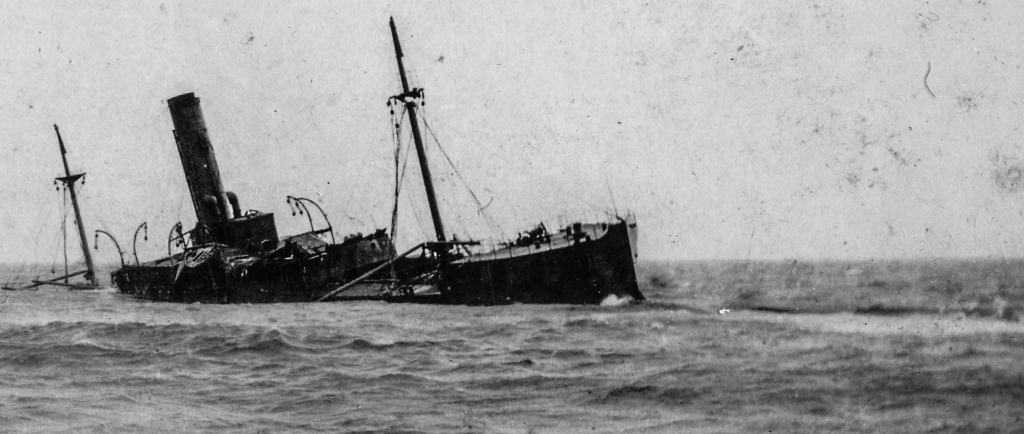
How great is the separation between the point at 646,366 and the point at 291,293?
1687 cm

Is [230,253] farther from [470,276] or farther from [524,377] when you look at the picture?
[524,377]

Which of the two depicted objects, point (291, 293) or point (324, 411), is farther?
point (291, 293)

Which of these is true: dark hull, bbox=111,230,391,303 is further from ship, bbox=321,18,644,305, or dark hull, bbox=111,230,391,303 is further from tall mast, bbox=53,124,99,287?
tall mast, bbox=53,124,99,287

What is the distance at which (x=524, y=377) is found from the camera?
875 cm

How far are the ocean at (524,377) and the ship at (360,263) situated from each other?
4330mm

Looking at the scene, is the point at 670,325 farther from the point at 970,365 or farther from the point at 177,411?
the point at 177,411

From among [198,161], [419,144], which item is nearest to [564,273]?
[419,144]

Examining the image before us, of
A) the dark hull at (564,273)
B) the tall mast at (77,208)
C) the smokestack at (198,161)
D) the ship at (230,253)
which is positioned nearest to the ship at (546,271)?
the dark hull at (564,273)

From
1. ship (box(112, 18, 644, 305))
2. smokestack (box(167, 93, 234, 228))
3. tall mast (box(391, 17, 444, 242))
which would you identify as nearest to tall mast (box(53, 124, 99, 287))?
ship (box(112, 18, 644, 305))

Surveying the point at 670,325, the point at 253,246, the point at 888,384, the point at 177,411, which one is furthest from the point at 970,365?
the point at 253,246

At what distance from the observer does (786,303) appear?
61.4ft

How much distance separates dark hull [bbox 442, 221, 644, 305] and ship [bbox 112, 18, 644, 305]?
0.02m

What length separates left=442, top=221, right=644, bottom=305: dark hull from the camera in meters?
18.3

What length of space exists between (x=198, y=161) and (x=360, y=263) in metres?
7.31
